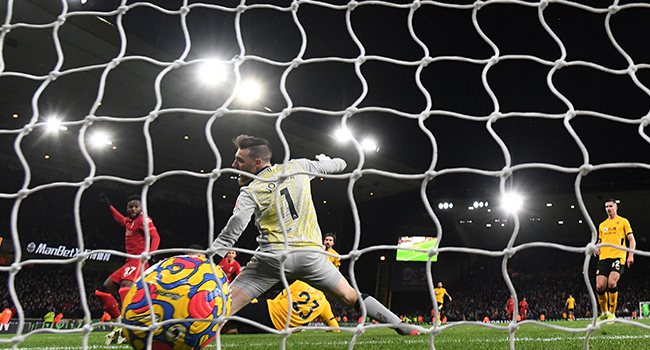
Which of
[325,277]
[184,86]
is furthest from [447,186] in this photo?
[325,277]

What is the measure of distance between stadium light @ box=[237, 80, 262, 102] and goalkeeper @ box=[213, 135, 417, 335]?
8152 millimetres

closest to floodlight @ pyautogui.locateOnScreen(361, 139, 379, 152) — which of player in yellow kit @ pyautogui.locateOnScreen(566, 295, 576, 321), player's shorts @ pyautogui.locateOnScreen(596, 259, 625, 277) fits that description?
player's shorts @ pyautogui.locateOnScreen(596, 259, 625, 277)

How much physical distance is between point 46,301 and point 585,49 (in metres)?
19.5

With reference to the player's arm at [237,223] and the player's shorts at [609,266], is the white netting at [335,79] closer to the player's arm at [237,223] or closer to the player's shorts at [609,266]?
the player's arm at [237,223]

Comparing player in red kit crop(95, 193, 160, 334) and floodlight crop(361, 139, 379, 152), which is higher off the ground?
floodlight crop(361, 139, 379, 152)

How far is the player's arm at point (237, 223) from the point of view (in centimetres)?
287

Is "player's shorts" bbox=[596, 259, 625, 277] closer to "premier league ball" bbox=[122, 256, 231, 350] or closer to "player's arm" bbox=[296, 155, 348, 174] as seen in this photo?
"player's arm" bbox=[296, 155, 348, 174]

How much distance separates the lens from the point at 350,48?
29.9 feet

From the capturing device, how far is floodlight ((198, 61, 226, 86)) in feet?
34.4

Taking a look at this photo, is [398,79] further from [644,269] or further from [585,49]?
[644,269]

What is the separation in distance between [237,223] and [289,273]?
492 mm

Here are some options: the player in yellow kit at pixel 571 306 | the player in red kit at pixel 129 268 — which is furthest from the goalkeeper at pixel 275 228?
the player in yellow kit at pixel 571 306

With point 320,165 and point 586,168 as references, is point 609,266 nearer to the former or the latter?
point 320,165

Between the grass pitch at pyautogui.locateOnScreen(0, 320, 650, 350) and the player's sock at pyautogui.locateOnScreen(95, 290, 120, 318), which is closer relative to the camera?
the grass pitch at pyautogui.locateOnScreen(0, 320, 650, 350)
